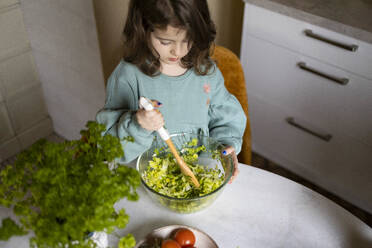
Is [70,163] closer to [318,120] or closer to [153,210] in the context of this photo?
[153,210]

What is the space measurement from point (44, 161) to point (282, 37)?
1363 millimetres

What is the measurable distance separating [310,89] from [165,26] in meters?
1.06

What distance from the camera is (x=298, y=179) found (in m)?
2.08

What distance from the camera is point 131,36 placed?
40.8 inches

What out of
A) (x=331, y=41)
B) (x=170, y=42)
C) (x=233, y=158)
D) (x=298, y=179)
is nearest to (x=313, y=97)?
(x=331, y=41)

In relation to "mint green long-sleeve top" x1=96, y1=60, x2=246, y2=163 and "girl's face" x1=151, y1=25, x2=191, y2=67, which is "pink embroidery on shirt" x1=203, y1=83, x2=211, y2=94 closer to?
"mint green long-sleeve top" x1=96, y1=60, x2=246, y2=163

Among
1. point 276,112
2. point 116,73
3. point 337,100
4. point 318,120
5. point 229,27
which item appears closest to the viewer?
point 116,73

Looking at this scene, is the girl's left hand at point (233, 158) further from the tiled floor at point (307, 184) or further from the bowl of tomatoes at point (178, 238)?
the tiled floor at point (307, 184)

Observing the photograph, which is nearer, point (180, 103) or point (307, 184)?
point (180, 103)

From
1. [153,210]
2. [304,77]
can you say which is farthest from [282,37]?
[153,210]

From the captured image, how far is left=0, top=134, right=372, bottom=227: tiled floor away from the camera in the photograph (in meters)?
1.90

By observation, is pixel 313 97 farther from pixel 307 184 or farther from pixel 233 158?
pixel 233 158

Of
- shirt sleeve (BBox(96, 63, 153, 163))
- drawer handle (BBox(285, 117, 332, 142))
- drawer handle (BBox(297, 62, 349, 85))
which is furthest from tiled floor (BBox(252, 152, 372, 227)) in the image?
shirt sleeve (BBox(96, 63, 153, 163))

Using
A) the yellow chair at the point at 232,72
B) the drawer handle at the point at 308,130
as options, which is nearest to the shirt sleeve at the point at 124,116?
the yellow chair at the point at 232,72
